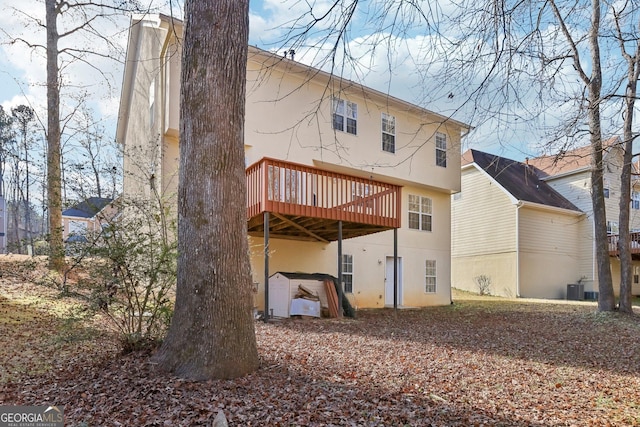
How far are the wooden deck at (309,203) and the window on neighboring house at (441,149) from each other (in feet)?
16.4

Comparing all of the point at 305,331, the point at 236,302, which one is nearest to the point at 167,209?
the point at 236,302

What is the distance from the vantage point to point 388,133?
14.3 meters

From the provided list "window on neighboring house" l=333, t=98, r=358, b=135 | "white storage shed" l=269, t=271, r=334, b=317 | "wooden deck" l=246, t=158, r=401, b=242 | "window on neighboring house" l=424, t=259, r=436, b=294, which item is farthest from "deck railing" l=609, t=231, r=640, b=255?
"white storage shed" l=269, t=271, r=334, b=317

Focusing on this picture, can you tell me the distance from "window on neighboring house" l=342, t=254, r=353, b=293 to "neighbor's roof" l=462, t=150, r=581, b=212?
10044 millimetres

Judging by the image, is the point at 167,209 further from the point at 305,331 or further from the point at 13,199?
the point at 13,199

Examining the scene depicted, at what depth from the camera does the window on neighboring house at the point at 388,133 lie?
46.5 feet

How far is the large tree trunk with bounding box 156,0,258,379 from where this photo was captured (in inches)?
169

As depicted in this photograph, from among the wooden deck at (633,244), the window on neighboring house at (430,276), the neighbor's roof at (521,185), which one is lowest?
the window on neighboring house at (430,276)

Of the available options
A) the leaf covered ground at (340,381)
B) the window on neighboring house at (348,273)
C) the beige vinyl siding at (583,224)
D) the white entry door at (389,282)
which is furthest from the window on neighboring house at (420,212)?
the beige vinyl siding at (583,224)

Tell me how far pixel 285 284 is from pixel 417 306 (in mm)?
6363

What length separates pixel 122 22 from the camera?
14281 millimetres

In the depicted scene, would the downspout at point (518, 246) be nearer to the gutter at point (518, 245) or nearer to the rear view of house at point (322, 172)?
the gutter at point (518, 245)

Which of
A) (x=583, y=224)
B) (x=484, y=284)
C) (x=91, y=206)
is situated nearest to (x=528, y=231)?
(x=484, y=284)

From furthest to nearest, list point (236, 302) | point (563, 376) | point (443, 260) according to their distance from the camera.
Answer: point (443, 260) → point (563, 376) → point (236, 302)
